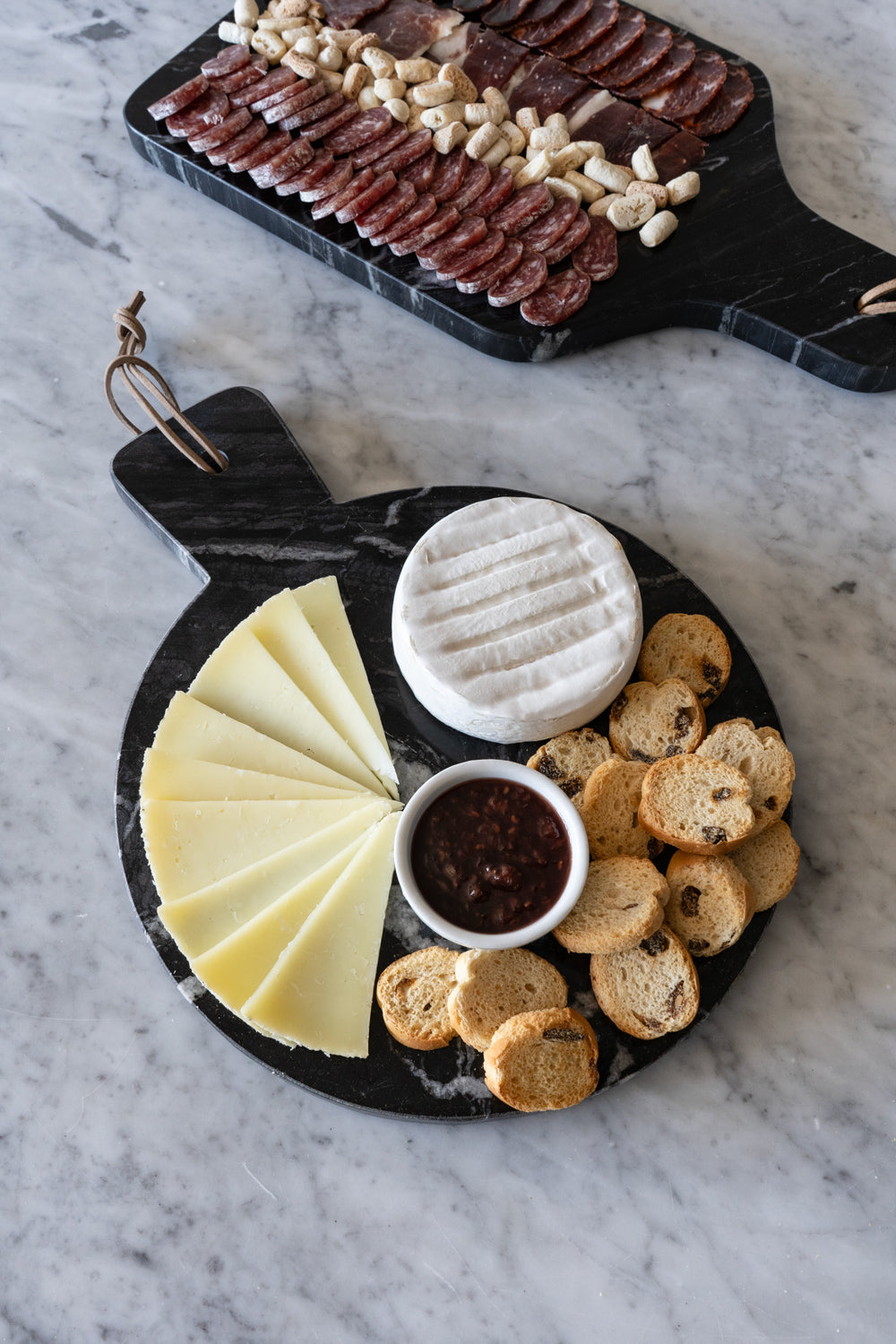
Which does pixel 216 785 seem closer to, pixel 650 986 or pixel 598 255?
pixel 650 986

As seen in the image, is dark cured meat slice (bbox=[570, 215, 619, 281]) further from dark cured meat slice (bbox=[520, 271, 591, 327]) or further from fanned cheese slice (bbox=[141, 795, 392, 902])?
fanned cheese slice (bbox=[141, 795, 392, 902])

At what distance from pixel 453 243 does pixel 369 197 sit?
1.01 feet

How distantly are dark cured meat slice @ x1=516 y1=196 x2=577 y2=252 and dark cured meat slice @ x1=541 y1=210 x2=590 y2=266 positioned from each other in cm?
1

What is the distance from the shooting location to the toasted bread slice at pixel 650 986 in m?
2.30

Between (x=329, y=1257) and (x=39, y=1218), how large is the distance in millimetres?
641

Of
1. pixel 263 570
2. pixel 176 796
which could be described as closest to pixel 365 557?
pixel 263 570

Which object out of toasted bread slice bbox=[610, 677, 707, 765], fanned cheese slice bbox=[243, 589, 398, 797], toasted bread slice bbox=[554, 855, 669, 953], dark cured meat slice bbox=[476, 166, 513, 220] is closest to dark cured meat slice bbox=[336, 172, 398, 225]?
dark cured meat slice bbox=[476, 166, 513, 220]

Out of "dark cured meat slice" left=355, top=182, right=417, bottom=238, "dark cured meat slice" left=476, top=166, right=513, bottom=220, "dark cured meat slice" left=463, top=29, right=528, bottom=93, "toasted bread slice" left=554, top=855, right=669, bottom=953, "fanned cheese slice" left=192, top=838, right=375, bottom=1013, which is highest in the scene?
"dark cured meat slice" left=463, top=29, right=528, bottom=93

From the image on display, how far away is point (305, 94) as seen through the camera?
3428 mm

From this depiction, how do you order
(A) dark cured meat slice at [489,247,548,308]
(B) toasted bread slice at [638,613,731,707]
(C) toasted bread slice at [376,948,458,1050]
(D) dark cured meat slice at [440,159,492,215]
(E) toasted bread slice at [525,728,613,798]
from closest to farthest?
(C) toasted bread slice at [376,948,458,1050]
(E) toasted bread slice at [525,728,613,798]
(B) toasted bread slice at [638,613,731,707]
(A) dark cured meat slice at [489,247,548,308]
(D) dark cured meat slice at [440,159,492,215]

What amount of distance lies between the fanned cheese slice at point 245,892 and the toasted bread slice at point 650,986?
65 cm

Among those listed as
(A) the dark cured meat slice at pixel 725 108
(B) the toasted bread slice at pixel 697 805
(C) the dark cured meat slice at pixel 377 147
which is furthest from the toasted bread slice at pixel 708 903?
(A) the dark cured meat slice at pixel 725 108

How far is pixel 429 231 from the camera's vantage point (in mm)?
3297

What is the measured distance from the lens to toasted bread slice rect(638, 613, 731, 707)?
8.80ft
